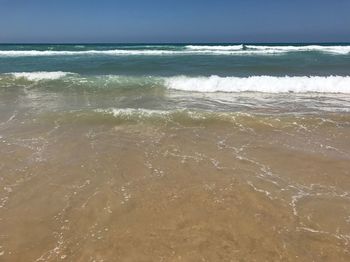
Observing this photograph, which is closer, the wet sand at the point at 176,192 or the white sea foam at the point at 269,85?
the wet sand at the point at 176,192

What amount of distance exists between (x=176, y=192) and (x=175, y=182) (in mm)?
357

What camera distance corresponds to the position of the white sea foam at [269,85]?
46.3 feet

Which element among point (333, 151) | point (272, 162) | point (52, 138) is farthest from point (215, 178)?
point (52, 138)

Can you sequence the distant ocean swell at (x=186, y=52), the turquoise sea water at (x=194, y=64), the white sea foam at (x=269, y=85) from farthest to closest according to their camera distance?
the distant ocean swell at (x=186, y=52)
the turquoise sea water at (x=194, y=64)
the white sea foam at (x=269, y=85)

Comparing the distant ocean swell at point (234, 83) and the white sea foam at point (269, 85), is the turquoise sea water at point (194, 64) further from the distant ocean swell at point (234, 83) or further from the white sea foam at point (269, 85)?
the white sea foam at point (269, 85)

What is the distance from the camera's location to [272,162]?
6391 millimetres

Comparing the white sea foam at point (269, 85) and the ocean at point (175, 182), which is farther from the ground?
the white sea foam at point (269, 85)

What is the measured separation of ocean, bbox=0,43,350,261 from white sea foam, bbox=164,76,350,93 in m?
2.83

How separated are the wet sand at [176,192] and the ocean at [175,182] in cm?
2

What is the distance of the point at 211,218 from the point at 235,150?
2.70 meters

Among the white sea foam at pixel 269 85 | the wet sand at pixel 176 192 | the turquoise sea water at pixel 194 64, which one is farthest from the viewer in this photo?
the turquoise sea water at pixel 194 64

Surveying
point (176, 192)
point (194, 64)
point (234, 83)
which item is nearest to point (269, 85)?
point (234, 83)

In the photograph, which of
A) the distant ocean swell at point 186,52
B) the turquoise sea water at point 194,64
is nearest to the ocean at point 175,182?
the turquoise sea water at point 194,64

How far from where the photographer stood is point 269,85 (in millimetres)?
14586
